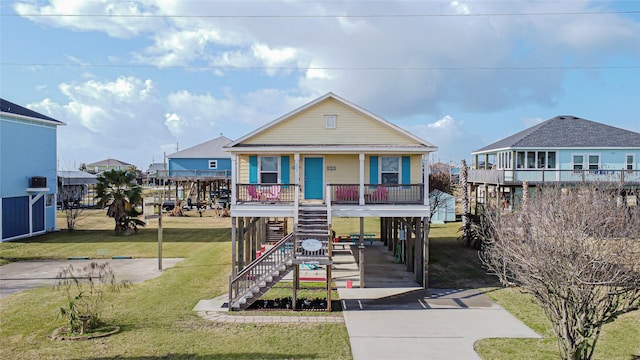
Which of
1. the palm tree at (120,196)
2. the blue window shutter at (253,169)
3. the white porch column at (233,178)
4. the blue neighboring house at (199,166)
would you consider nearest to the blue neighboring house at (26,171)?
the palm tree at (120,196)

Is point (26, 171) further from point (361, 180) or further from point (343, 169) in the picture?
point (361, 180)

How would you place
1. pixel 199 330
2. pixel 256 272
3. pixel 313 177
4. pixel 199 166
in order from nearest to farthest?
pixel 199 330 < pixel 256 272 < pixel 313 177 < pixel 199 166

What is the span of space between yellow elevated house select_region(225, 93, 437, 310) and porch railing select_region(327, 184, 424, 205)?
40 mm

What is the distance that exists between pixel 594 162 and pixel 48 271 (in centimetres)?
3221

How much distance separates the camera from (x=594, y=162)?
98.4 feet

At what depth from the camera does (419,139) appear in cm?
1794

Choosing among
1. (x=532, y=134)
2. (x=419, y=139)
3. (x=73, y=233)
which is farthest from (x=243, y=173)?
(x=532, y=134)

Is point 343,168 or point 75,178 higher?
point 343,168

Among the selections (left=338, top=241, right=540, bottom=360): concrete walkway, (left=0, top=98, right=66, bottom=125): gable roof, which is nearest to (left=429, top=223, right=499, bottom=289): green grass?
(left=338, top=241, right=540, bottom=360): concrete walkway

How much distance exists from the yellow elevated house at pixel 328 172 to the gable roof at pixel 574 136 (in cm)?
1568

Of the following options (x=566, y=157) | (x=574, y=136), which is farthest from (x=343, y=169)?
(x=574, y=136)

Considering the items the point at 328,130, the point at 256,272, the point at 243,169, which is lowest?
the point at 256,272

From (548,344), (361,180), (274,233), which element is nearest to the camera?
(548,344)

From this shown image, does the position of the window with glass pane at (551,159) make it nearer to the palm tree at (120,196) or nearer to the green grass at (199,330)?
the green grass at (199,330)
